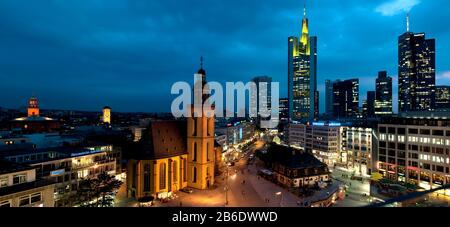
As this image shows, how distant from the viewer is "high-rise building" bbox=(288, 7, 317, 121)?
7156 inches

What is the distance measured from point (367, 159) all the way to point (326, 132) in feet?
55.6

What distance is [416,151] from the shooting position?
49.0 metres

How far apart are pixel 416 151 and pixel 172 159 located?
1937 inches

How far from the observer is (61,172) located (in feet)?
111

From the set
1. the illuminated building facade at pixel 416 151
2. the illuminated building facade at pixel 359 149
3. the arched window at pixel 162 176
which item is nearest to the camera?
the arched window at pixel 162 176

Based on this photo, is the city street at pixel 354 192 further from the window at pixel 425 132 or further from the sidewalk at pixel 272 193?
the window at pixel 425 132

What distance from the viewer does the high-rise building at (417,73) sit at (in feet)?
614

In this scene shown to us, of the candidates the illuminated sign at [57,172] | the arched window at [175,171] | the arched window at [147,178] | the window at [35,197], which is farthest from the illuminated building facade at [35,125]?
the window at [35,197]

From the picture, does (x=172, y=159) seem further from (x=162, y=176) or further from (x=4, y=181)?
(x=4, y=181)

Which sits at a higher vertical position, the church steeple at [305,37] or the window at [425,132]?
the church steeple at [305,37]

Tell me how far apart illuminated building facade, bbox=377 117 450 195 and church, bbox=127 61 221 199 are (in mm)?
40773

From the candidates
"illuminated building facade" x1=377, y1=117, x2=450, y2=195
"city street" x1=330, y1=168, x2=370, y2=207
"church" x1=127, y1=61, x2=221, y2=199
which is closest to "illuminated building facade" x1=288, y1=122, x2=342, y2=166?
"city street" x1=330, y1=168, x2=370, y2=207

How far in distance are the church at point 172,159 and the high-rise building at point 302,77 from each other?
146m

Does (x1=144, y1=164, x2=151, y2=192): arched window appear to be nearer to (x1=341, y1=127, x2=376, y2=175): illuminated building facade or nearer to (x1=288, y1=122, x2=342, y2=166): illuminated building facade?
(x1=341, y1=127, x2=376, y2=175): illuminated building facade
